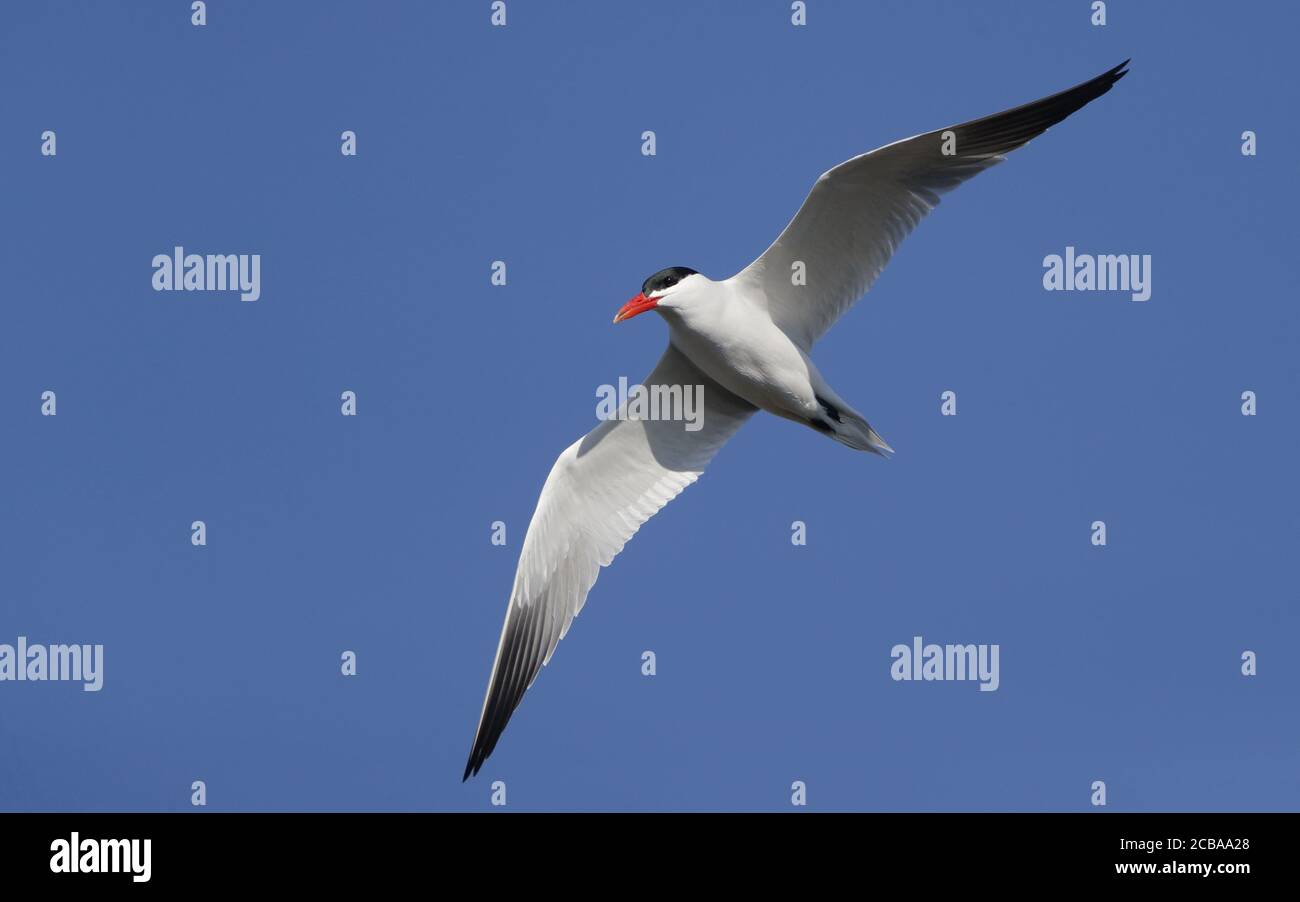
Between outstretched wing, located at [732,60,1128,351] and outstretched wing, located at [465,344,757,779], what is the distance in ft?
3.36

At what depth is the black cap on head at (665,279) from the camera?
13438 millimetres

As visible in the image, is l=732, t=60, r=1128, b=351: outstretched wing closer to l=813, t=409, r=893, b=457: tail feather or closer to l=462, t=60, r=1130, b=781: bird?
l=462, t=60, r=1130, b=781: bird

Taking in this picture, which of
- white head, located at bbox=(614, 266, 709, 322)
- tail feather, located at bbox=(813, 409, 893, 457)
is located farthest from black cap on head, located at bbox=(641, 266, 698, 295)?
tail feather, located at bbox=(813, 409, 893, 457)

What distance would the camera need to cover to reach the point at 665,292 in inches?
528

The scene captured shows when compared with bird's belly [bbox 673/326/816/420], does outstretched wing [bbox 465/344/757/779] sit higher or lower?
lower

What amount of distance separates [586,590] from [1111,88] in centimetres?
565

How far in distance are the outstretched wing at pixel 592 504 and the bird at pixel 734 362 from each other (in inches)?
0.4

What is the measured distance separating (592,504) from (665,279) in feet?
7.06

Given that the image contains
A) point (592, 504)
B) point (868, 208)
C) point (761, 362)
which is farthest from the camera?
point (592, 504)

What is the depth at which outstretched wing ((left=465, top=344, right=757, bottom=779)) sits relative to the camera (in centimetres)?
1408

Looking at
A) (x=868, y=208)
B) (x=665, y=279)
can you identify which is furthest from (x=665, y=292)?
(x=868, y=208)

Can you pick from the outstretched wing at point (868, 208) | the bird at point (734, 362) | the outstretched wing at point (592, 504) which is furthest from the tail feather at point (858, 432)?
the outstretched wing at point (592, 504)

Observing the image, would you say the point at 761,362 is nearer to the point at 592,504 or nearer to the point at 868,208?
the point at 868,208

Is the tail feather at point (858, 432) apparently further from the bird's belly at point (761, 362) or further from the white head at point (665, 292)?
the white head at point (665, 292)
